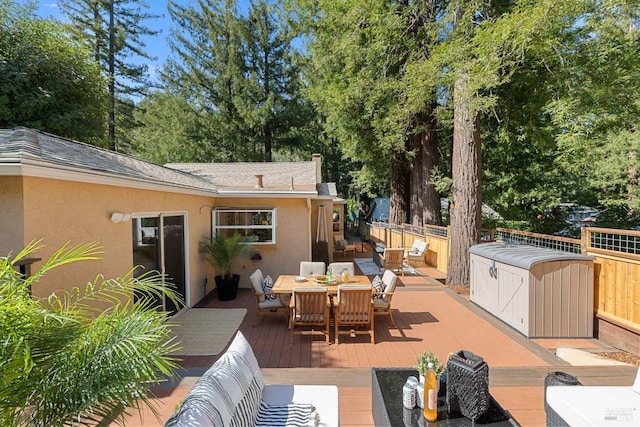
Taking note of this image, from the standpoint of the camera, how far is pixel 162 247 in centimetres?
630

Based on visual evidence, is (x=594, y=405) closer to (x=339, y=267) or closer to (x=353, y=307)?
(x=353, y=307)

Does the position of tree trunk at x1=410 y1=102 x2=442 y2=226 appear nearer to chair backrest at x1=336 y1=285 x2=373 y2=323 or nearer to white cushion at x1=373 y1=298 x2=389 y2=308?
white cushion at x1=373 y1=298 x2=389 y2=308

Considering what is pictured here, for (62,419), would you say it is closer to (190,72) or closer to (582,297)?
(582,297)

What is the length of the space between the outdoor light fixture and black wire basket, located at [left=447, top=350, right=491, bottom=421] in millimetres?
4861

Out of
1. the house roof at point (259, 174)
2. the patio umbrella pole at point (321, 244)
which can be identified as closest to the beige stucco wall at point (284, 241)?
the house roof at point (259, 174)

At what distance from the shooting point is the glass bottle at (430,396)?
246cm

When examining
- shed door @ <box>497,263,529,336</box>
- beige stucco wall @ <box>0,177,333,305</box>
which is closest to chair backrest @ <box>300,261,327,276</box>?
beige stucco wall @ <box>0,177,333,305</box>

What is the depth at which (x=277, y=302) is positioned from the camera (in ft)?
20.9

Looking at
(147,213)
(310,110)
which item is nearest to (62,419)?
(147,213)

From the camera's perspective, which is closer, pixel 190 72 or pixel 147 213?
pixel 147 213

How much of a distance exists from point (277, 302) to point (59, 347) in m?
4.84

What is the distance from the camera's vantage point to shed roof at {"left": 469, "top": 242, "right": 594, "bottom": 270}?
5.14m

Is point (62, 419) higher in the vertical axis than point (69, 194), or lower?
lower

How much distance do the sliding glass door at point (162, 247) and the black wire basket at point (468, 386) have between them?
202 inches
